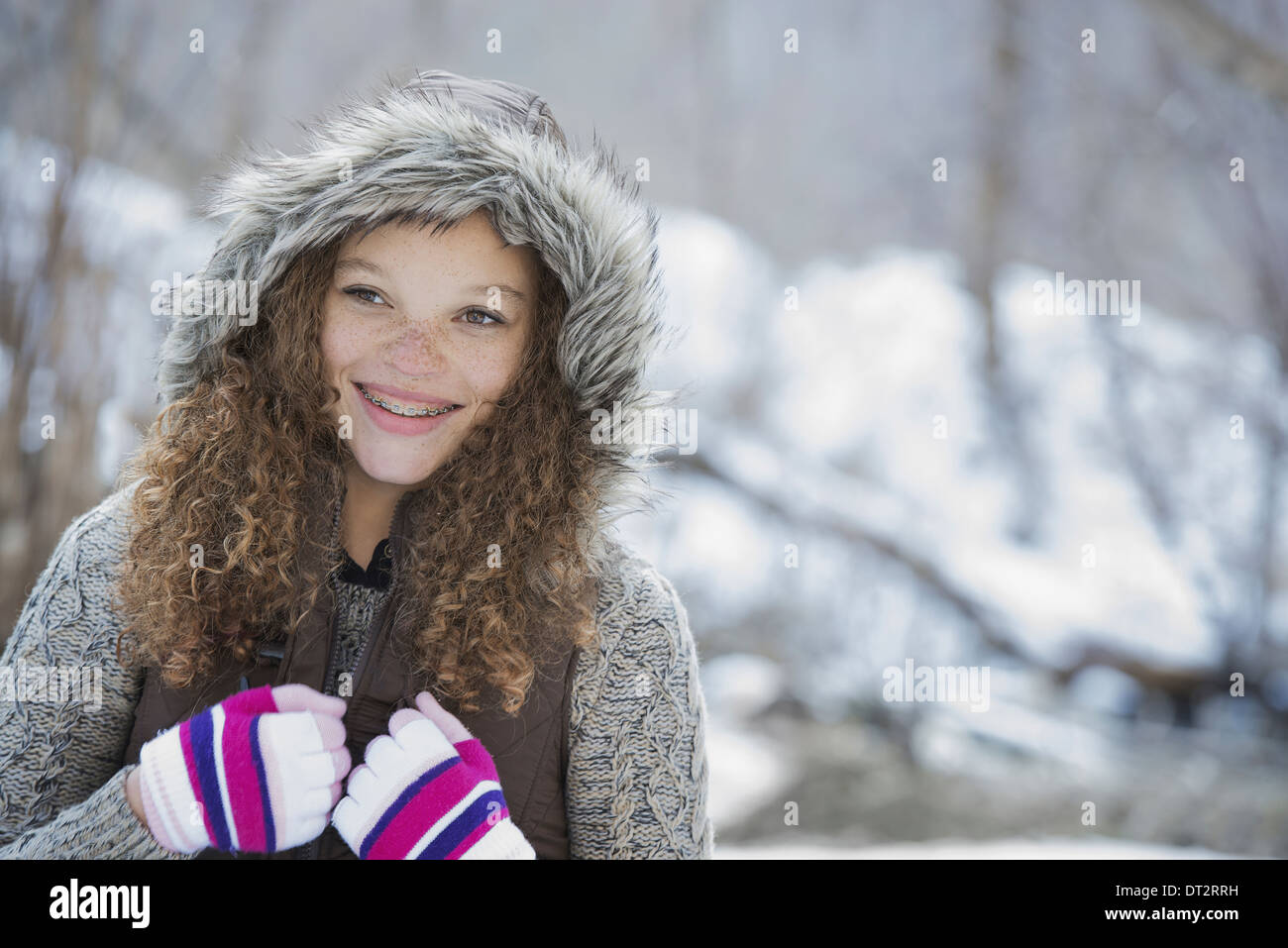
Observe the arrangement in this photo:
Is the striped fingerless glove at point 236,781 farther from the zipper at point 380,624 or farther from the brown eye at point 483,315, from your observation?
the brown eye at point 483,315

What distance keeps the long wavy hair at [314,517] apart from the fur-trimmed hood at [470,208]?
1.9 inches

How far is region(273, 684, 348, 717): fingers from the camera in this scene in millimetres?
1281

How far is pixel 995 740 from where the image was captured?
4.55 meters

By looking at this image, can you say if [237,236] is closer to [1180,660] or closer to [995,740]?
[995,740]

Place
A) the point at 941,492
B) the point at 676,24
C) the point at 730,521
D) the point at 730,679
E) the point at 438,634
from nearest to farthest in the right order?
the point at 438,634 → the point at 730,679 → the point at 730,521 → the point at 941,492 → the point at 676,24

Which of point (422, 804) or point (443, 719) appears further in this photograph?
point (443, 719)

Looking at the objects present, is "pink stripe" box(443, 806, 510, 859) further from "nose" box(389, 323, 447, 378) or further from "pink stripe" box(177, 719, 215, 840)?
"nose" box(389, 323, 447, 378)

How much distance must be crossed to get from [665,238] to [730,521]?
2.30 m

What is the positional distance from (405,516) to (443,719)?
34 centimetres

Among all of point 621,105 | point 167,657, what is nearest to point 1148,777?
point 167,657

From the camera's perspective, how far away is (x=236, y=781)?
1.22 meters

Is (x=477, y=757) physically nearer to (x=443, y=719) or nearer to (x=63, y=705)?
(x=443, y=719)

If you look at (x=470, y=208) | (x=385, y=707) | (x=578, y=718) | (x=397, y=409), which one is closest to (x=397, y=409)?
(x=397, y=409)

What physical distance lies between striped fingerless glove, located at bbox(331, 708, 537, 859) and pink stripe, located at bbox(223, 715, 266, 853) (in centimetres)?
11
